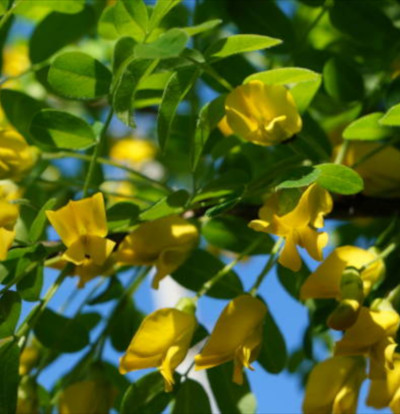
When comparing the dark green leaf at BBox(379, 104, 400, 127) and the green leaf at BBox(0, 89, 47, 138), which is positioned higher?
the dark green leaf at BBox(379, 104, 400, 127)

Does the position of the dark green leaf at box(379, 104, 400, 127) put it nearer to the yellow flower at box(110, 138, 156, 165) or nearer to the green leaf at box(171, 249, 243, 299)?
the green leaf at box(171, 249, 243, 299)

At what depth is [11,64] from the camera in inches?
64.9

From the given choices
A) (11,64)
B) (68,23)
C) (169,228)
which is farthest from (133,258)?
(11,64)

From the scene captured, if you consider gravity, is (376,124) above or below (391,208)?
above

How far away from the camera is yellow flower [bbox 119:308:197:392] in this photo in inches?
27.2

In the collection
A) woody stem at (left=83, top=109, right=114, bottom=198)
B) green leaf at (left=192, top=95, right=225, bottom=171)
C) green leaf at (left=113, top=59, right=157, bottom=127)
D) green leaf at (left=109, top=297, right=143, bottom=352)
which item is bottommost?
green leaf at (left=109, top=297, right=143, bottom=352)

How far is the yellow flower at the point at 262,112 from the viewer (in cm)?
70

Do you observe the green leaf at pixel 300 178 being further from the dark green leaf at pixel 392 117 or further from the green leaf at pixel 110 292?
the green leaf at pixel 110 292

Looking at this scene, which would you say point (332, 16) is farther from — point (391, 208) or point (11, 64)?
point (11, 64)

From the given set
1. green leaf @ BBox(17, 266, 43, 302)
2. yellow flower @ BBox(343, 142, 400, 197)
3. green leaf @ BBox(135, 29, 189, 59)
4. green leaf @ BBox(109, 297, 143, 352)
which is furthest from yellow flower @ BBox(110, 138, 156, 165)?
green leaf @ BBox(135, 29, 189, 59)

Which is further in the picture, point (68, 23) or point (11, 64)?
point (11, 64)

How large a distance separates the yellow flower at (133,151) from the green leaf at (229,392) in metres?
0.92

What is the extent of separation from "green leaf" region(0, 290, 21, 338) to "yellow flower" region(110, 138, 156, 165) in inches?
40.4

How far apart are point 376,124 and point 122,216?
23cm
